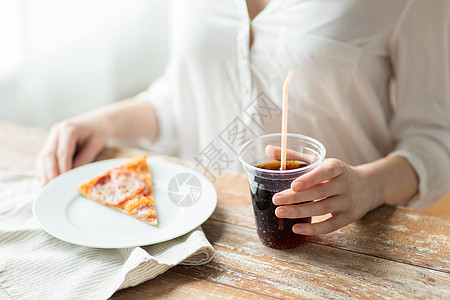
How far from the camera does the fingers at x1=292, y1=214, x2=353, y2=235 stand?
0.79m

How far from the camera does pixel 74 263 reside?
2.58 ft

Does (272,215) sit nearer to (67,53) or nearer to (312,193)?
(312,193)

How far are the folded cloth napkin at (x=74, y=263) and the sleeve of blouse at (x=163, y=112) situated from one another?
0.56 metres

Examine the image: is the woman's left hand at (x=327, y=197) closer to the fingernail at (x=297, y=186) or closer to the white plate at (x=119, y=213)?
the fingernail at (x=297, y=186)

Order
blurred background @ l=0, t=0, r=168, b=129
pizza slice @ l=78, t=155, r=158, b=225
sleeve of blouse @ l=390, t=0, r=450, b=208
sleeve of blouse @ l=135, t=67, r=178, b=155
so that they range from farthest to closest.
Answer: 1. blurred background @ l=0, t=0, r=168, b=129
2. sleeve of blouse @ l=135, t=67, r=178, b=155
3. sleeve of blouse @ l=390, t=0, r=450, b=208
4. pizza slice @ l=78, t=155, r=158, b=225

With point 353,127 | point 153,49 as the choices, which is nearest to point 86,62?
point 153,49

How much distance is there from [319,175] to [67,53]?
1.53 m

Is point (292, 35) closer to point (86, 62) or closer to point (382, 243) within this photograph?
point (382, 243)

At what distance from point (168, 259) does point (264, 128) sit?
0.53m

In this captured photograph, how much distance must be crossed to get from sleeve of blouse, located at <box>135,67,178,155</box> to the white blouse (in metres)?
0.09

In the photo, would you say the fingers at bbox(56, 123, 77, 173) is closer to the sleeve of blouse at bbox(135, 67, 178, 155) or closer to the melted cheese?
the melted cheese

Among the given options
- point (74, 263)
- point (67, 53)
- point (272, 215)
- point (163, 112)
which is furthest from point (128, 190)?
point (67, 53)

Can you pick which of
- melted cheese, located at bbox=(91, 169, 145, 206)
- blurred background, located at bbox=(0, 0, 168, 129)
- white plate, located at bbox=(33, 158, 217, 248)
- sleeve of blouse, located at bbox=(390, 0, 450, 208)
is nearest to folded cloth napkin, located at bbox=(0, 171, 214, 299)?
white plate, located at bbox=(33, 158, 217, 248)

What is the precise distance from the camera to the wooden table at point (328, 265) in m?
0.72
